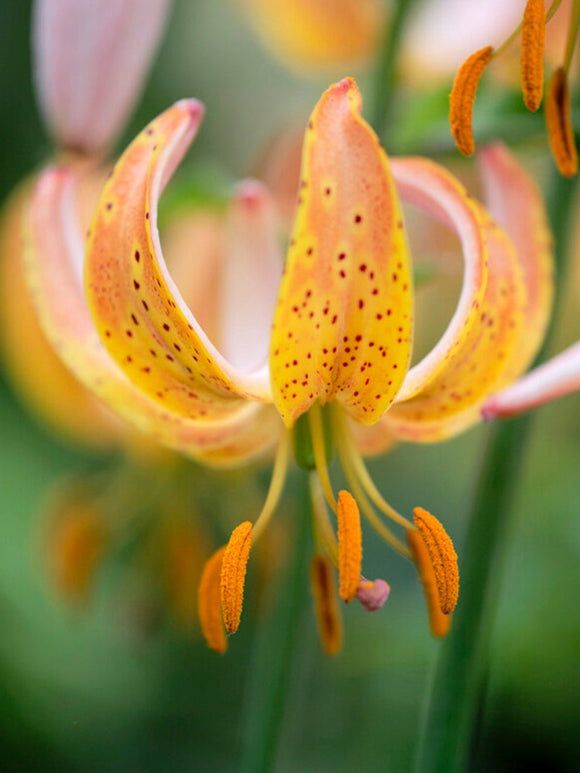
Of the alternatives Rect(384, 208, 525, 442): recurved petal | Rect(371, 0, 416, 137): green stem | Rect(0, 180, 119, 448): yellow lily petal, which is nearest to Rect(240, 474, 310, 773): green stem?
Rect(384, 208, 525, 442): recurved petal

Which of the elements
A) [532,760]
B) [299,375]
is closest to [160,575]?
[532,760]

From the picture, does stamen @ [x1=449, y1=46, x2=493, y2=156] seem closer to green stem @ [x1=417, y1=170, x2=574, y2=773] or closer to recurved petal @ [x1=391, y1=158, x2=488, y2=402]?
recurved petal @ [x1=391, y1=158, x2=488, y2=402]

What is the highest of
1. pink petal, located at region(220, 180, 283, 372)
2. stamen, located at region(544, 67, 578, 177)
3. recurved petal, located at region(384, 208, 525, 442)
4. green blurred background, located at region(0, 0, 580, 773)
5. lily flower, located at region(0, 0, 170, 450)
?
lily flower, located at region(0, 0, 170, 450)

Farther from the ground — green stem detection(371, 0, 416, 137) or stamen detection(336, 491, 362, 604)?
green stem detection(371, 0, 416, 137)

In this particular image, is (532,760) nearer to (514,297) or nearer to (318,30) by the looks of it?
(514,297)

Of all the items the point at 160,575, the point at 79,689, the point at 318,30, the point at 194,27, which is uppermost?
the point at 194,27

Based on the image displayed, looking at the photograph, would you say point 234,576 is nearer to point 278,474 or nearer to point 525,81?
point 278,474
